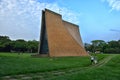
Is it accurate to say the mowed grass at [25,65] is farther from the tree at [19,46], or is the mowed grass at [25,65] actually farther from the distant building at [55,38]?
the tree at [19,46]

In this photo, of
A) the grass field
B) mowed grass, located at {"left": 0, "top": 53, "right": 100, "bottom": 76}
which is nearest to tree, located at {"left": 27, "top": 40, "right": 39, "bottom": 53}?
mowed grass, located at {"left": 0, "top": 53, "right": 100, "bottom": 76}

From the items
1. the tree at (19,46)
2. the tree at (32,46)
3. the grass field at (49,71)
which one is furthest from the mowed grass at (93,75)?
the tree at (32,46)

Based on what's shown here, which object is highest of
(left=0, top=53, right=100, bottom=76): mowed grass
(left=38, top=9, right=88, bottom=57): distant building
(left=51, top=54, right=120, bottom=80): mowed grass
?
(left=38, top=9, right=88, bottom=57): distant building

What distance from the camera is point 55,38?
42031mm

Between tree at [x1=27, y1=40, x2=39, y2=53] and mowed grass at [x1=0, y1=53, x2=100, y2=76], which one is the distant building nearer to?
mowed grass at [x1=0, y1=53, x2=100, y2=76]

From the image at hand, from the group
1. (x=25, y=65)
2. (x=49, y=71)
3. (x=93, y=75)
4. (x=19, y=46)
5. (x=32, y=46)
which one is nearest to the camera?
(x=93, y=75)

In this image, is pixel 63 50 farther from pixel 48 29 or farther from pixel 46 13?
pixel 46 13

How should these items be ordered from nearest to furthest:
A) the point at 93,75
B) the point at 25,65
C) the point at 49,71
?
the point at 93,75, the point at 49,71, the point at 25,65

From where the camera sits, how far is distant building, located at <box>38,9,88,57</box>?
136 feet

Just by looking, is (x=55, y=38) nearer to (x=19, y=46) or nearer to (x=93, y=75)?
(x=93, y=75)

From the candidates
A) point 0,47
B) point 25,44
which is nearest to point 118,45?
point 25,44

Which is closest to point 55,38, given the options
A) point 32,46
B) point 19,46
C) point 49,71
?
point 49,71

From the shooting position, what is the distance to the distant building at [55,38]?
41381 millimetres

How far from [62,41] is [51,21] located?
4124 mm
